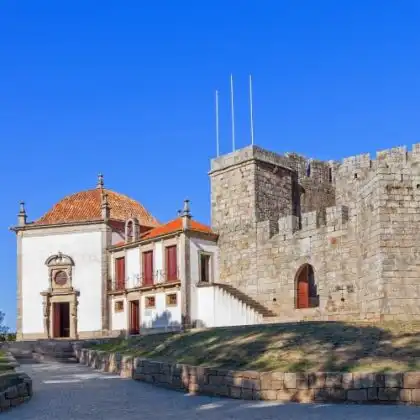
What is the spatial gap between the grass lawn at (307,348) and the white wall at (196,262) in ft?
38.6

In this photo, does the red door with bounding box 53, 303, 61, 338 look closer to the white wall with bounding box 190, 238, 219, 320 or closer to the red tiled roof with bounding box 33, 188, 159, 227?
the red tiled roof with bounding box 33, 188, 159, 227

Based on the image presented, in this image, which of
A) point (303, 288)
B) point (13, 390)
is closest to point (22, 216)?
point (303, 288)

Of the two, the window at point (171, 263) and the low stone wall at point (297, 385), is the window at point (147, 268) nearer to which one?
the window at point (171, 263)

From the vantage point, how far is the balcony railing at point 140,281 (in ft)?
96.8

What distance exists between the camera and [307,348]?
12.4 m

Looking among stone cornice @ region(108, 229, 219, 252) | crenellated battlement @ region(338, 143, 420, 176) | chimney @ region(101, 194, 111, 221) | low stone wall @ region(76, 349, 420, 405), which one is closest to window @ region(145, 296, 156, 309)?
stone cornice @ region(108, 229, 219, 252)

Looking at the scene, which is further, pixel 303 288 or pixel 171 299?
pixel 171 299

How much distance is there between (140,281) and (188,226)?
3973 mm

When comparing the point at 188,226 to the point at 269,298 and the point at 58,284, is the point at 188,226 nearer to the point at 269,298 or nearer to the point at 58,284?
the point at 269,298

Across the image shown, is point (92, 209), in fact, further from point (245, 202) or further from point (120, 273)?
point (245, 202)

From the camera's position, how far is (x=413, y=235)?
20.1 metres

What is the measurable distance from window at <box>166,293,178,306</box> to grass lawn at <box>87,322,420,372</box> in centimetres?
1208

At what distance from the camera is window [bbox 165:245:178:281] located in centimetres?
2929

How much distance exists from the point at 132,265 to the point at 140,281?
3.19 feet
